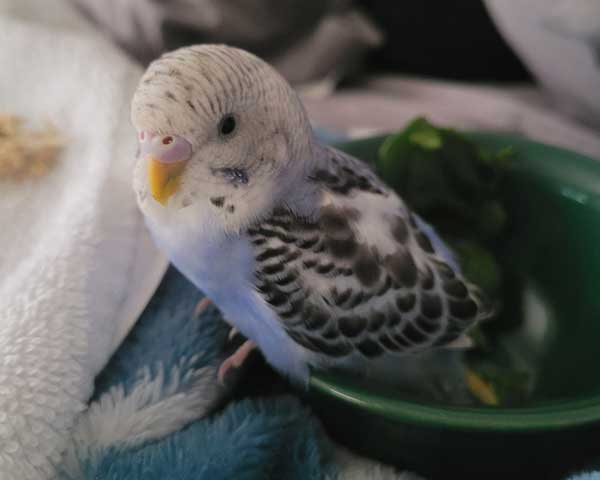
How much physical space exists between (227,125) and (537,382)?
407 millimetres

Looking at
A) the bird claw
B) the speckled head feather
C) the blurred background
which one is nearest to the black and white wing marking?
the speckled head feather

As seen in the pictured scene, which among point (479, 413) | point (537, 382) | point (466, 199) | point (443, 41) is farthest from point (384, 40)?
point (479, 413)

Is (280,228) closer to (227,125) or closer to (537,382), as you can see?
(227,125)

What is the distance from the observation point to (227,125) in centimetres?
36

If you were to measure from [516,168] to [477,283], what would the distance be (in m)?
0.11

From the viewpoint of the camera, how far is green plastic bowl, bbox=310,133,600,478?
41 cm

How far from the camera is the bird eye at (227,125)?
0.36 meters

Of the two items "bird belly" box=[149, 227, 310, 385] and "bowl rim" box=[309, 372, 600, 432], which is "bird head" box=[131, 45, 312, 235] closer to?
"bird belly" box=[149, 227, 310, 385]

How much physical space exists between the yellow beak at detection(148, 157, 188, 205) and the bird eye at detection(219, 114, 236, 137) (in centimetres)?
3

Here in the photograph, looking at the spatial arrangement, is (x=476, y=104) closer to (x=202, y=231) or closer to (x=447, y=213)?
(x=447, y=213)

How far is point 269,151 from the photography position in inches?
15.3

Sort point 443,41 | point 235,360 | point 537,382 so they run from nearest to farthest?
1. point 235,360
2. point 537,382
3. point 443,41

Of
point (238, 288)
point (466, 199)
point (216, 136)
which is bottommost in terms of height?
point (466, 199)

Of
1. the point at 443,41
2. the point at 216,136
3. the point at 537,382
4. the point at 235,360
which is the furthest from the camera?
the point at 443,41
